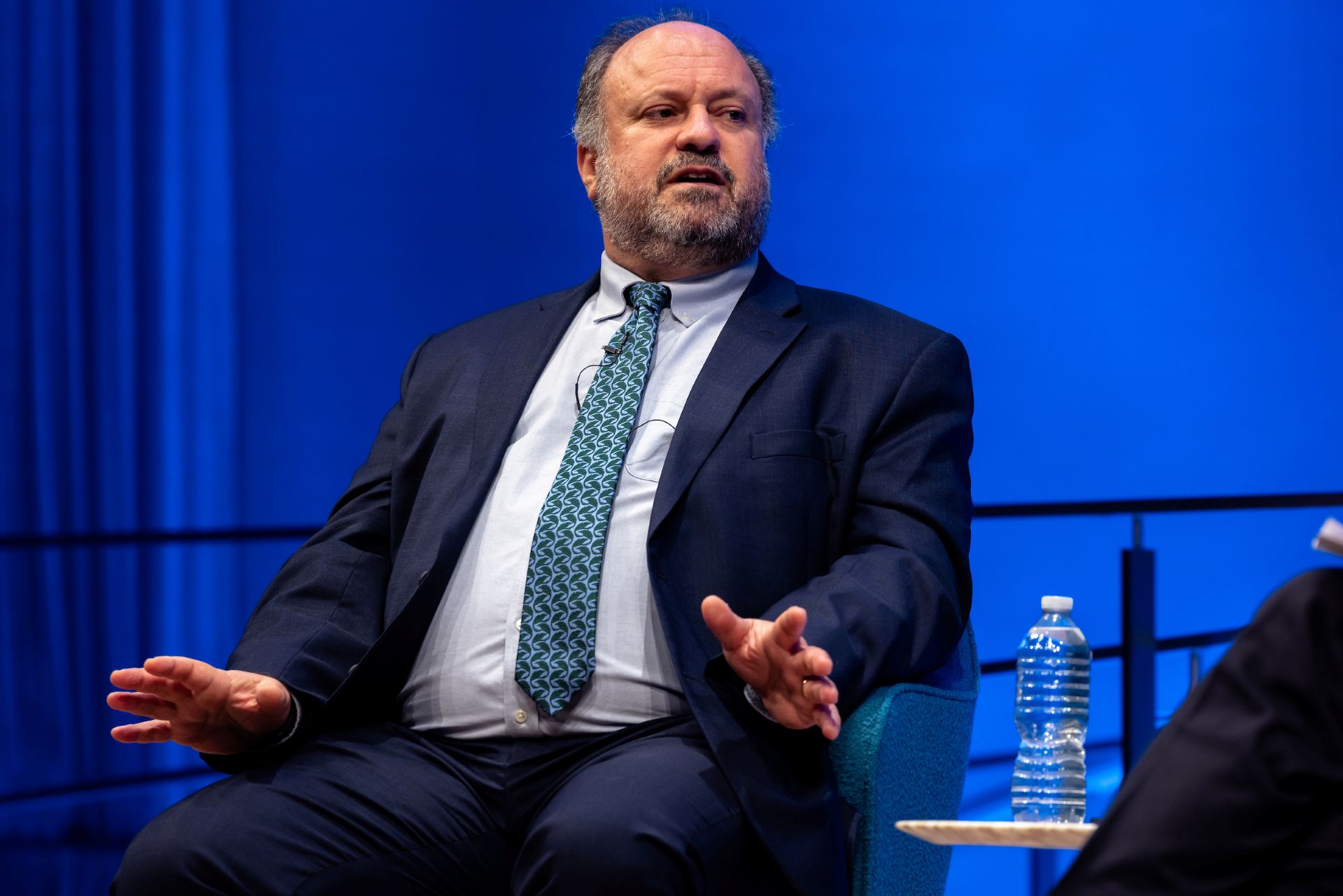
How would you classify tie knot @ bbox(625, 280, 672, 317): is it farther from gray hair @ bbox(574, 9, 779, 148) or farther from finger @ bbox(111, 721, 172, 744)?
finger @ bbox(111, 721, 172, 744)

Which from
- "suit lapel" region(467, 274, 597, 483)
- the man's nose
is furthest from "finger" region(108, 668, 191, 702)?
the man's nose

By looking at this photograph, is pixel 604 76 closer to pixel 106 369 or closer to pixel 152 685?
pixel 152 685

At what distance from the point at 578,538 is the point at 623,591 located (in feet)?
0.27

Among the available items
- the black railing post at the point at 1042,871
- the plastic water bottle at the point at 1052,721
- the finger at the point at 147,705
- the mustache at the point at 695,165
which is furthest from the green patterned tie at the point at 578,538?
the black railing post at the point at 1042,871

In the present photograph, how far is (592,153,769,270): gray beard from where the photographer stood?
1895 millimetres

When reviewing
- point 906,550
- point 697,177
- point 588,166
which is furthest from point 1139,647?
point 588,166

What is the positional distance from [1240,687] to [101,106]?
3.31 m

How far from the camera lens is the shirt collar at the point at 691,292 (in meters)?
1.87

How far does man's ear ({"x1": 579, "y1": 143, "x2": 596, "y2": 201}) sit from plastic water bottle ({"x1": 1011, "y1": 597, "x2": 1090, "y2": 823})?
0.93 m

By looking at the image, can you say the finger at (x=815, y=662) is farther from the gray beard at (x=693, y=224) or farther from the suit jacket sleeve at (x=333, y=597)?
the gray beard at (x=693, y=224)

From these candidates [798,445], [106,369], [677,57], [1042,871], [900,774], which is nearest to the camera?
[900,774]

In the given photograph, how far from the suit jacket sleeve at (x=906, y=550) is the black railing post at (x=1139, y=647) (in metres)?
0.24

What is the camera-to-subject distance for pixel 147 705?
1.48 meters

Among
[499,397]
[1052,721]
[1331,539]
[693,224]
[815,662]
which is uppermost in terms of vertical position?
[693,224]
